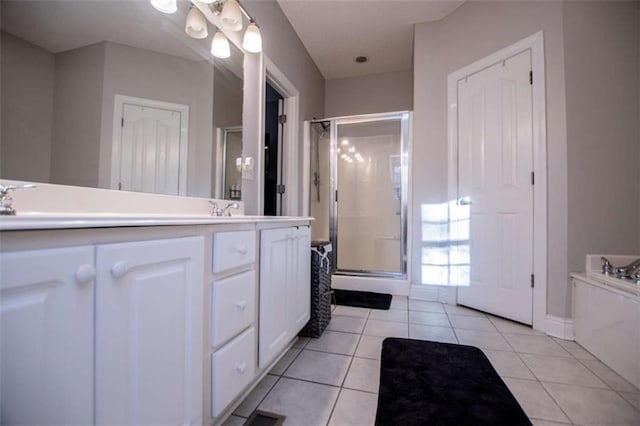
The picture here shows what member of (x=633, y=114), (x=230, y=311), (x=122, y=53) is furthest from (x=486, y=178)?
(x=122, y=53)

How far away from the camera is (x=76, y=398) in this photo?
530 mm

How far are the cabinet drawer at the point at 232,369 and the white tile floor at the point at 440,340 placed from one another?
0.62 feet

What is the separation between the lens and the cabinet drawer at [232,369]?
0.92 meters

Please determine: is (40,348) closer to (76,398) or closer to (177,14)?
(76,398)

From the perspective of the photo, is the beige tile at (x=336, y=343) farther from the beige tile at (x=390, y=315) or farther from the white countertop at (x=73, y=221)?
the white countertop at (x=73, y=221)

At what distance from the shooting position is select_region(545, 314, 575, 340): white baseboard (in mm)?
1846

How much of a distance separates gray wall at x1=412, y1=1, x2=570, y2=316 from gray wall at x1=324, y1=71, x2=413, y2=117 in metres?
0.83

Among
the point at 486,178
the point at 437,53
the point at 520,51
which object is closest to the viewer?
the point at 520,51

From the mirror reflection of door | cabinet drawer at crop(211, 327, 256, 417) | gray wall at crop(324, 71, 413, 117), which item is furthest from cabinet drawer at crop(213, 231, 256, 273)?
gray wall at crop(324, 71, 413, 117)

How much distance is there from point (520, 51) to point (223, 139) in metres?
2.26

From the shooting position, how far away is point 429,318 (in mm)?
2232

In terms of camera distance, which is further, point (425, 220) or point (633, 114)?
point (425, 220)

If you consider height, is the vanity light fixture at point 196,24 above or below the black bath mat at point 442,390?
above


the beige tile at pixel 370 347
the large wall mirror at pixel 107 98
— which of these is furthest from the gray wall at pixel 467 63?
the large wall mirror at pixel 107 98
